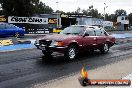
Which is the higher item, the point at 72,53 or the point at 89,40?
the point at 89,40

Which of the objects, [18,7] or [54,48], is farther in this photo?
[18,7]

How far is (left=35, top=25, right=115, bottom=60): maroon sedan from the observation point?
13156mm

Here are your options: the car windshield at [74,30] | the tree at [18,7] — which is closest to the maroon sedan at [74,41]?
the car windshield at [74,30]

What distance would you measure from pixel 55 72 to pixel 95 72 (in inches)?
55.0

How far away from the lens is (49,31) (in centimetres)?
4253

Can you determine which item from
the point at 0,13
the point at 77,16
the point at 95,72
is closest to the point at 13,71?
the point at 95,72

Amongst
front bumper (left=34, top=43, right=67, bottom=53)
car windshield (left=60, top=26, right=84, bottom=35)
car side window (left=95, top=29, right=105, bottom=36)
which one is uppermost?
car windshield (left=60, top=26, right=84, bottom=35)

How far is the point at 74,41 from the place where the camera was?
541 inches

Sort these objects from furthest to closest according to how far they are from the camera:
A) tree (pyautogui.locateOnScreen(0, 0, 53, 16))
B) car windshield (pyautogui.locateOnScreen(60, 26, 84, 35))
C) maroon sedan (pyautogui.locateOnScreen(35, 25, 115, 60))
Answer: tree (pyautogui.locateOnScreen(0, 0, 53, 16)) → car windshield (pyautogui.locateOnScreen(60, 26, 84, 35)) → maroon sedan (pyautogui.locateOnScreen(35, 25, 115, 60))

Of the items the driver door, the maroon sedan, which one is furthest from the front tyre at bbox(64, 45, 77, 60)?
the driver door

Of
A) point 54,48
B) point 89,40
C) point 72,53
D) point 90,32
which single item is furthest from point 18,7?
point 54,48

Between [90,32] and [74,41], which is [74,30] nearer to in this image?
[90,32]

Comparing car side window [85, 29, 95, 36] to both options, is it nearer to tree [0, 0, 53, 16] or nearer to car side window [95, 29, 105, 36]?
car side window [95, 29, 105, 36]

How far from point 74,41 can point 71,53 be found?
1.85 ft
